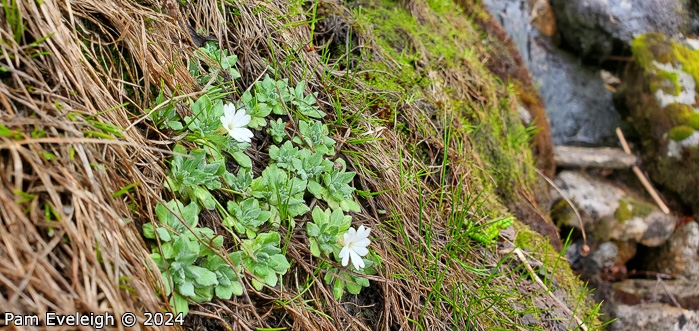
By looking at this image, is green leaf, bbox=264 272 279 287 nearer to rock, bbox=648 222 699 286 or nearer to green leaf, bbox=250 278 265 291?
green leaf, bbox=250 278 265 291

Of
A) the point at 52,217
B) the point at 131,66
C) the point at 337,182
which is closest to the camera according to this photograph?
the point at 52,217

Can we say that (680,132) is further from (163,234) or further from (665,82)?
(163,234)

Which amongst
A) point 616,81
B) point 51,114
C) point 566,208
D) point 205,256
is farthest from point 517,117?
point 51,114

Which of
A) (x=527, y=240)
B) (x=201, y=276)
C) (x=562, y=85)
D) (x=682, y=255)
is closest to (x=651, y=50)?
(x=562, y=85)

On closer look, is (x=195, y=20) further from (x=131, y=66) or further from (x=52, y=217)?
(x=52, y=217)

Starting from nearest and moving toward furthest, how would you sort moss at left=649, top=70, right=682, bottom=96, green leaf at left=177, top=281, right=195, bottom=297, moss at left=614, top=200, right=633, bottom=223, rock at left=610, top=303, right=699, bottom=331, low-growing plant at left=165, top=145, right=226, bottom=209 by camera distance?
green leaf at left=177, top=281, right=195, bottom=297, low-growing plant at left=165, top=145, right=226, bottom=209, rock at left=610, top=303, right=699, bottom=331, moss at left=614, top=200, right=633, bottom=223, moss at left=649, top=70, right=682, bottom=96

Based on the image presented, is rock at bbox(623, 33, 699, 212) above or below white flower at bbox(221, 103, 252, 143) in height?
below

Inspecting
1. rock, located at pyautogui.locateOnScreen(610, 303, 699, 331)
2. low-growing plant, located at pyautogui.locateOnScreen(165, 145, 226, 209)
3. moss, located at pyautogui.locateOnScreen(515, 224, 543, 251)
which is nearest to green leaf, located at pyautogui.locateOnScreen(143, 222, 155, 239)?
low-growing plant, located at pyautogui.locateOnScreen(165, 145, 226, 209)
